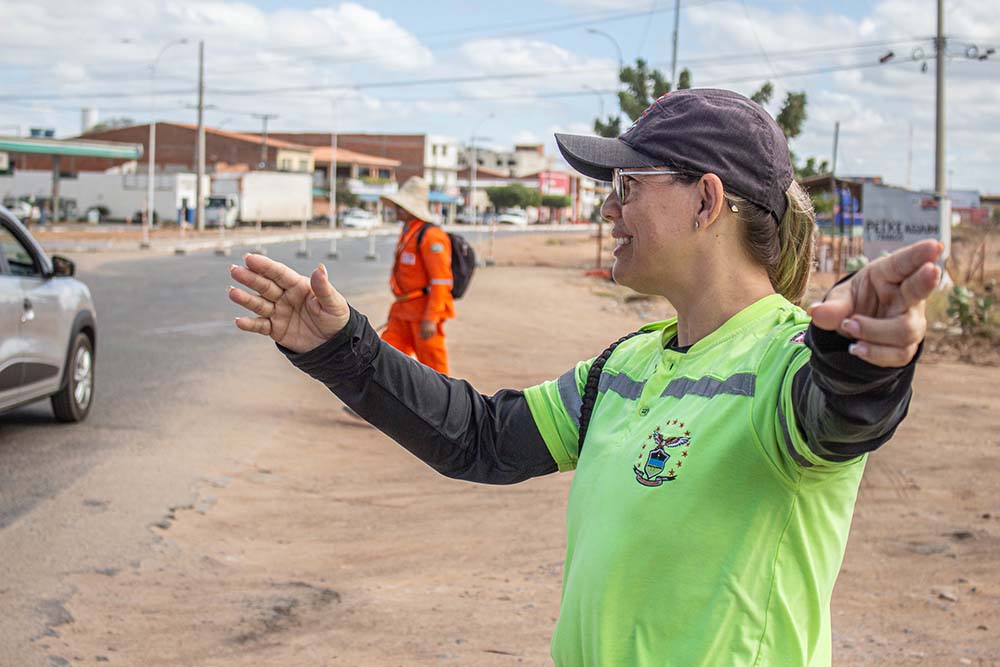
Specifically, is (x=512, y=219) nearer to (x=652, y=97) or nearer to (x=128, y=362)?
(x=652, y=97)

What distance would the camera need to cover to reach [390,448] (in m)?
8.45

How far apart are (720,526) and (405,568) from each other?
4022 millimetres

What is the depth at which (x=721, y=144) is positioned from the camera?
6.63 ft

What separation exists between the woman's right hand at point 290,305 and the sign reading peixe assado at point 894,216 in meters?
21.6

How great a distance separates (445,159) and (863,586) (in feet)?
418

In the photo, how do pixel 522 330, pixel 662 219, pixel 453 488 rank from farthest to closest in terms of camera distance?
pixel 522 330 → pixel 453 488 → pixel 662 219

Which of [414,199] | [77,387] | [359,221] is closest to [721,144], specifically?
[414,199]

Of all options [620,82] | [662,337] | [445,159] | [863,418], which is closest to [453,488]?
[662,337]

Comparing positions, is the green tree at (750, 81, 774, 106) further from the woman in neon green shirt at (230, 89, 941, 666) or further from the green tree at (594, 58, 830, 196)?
the woman in neon green shirt at (230, 89, 941, 666)

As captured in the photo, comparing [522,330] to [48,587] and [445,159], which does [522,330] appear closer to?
[48,587]

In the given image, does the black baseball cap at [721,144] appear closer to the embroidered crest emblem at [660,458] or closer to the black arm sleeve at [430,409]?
the embroidered crest emblem at [660,458]

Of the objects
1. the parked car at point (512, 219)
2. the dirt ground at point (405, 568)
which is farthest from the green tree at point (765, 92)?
the parked car at point (512, 219)

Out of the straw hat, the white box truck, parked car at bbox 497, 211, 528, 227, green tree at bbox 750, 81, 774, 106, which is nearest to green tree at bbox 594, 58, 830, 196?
green tree at bbox 750, 81, 774, 106

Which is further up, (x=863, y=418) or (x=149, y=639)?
(x=863, y=418)
